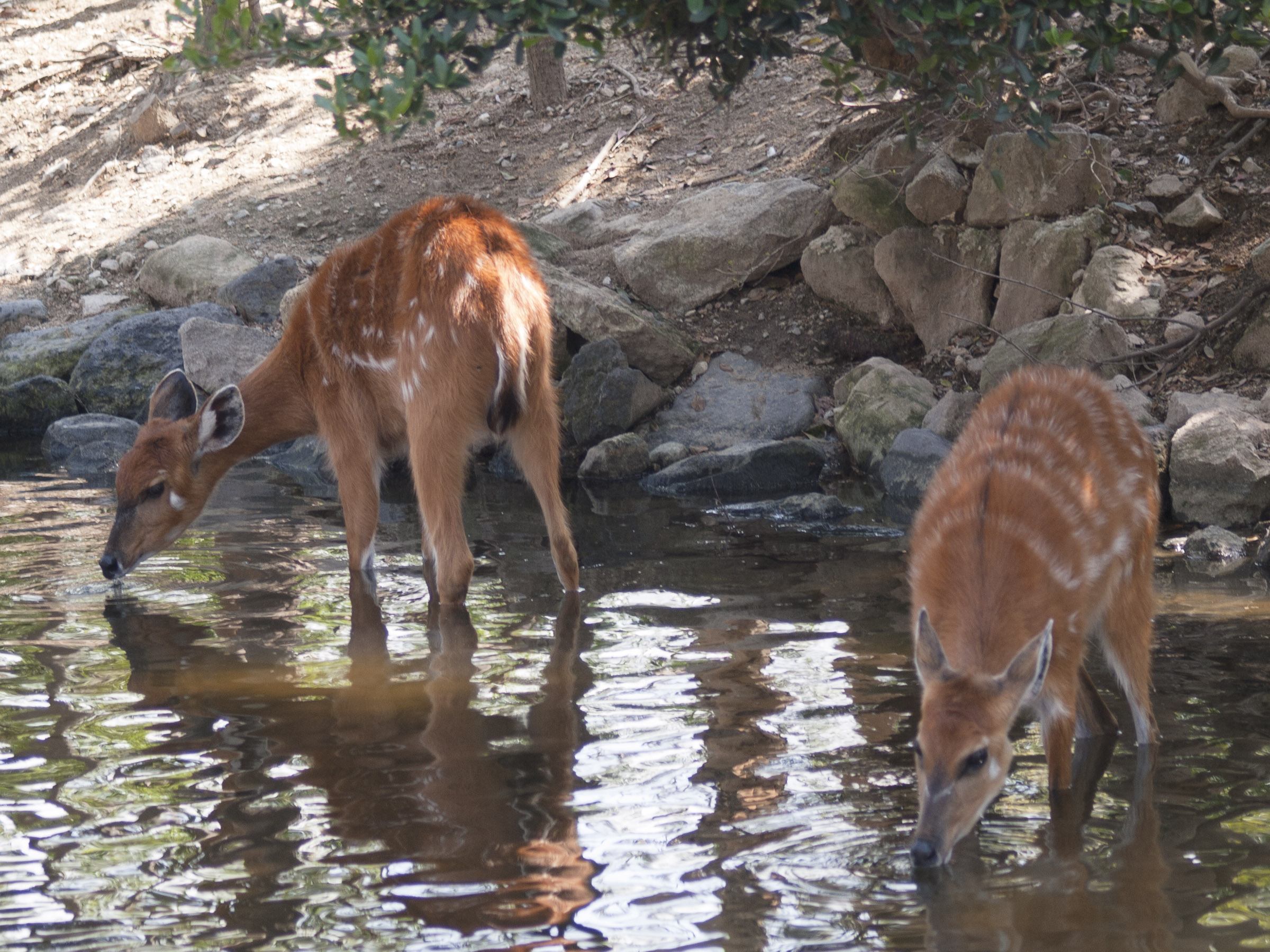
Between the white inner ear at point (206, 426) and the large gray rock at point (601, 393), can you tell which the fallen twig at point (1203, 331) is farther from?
the white inner ear at point (206, 426)

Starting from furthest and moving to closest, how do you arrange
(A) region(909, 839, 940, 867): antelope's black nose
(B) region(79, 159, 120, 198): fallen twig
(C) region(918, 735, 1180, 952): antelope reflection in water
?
(B) region(79, 159, 120, 198): fallen twig
(A) region(909, 839, 940, 867): antelope's black nose
(C) region(918, 735, 1180, 952): antelope reflection in water

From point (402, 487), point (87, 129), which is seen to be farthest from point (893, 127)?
point (87, 129)

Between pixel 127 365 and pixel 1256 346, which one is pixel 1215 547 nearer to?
pixel 1256 346

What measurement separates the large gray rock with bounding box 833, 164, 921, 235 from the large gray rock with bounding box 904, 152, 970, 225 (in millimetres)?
166

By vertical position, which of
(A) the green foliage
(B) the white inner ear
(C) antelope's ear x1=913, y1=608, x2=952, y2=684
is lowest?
(C) antelope's ear x1=913, y1=608, x2=952, y2=684

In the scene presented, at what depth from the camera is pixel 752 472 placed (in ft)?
29.6

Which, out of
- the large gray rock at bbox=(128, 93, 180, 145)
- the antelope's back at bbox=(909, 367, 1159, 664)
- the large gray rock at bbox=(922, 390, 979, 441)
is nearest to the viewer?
the antelope's back at bbox=(909, 367, 1159, 664)

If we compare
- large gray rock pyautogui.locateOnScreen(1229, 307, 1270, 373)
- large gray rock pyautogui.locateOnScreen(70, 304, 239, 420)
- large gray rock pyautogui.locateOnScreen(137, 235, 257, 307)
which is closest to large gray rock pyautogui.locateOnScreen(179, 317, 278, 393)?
large gray rock pyautogui.locateOnScreen(70, 304, 239, 420)

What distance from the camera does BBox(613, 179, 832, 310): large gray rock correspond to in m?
10.9

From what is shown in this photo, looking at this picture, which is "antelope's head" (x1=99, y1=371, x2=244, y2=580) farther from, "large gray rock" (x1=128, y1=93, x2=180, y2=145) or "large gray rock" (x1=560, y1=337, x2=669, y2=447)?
"large gray rock" (x1=128, y1=93, x2=180, y2=145)

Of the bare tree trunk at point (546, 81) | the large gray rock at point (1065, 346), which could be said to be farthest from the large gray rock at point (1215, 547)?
the bare tree trunk at point (546, 81)

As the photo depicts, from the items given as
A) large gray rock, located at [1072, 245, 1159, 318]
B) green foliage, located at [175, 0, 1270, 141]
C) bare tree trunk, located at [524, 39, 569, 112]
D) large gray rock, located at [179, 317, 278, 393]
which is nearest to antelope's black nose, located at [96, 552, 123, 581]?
green foliage, located at [175, 0, 1270, 141]

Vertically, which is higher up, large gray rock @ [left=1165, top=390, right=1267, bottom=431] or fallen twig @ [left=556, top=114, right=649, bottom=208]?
fallen twig @ [left=556, top=114, right=649, bottom=208]

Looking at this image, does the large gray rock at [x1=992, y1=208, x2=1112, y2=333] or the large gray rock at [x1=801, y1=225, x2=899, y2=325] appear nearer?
the large gray rock at [x1=992, y1=208, x2=1112, y2=333]
